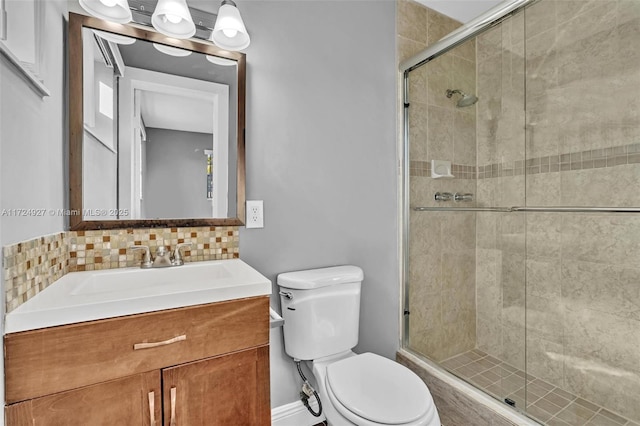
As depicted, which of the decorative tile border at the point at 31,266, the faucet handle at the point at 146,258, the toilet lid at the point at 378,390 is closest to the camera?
the decorative tile border at the point at 31,266

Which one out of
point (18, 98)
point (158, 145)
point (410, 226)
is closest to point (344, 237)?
point (410, 226)

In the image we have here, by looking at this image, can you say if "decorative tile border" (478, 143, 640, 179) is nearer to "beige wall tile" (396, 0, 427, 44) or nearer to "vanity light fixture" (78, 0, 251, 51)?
"beige wall tile" (396, 0, 427, 44)

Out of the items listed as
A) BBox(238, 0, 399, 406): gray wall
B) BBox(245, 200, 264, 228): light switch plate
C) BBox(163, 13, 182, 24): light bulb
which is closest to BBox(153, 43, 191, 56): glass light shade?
BBox(163, 13, 182, 24): light bulb

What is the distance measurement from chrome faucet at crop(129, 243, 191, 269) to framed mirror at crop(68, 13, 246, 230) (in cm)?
10

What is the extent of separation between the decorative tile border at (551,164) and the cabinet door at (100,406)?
5.30 feet

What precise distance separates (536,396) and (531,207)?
0.90 m

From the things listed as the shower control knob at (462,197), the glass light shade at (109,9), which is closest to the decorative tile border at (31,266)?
the glass light shade at (109,9)

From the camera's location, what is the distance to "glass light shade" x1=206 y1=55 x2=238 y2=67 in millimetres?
1420

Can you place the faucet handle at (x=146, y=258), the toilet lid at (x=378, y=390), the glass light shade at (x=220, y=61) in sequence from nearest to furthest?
1. the toilet lid at (x=378, y=390)
2. the faucet handle at (x=146, y=258)
3. the glass light shade at (x=220, y=61)

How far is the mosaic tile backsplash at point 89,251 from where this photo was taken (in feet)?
2.62

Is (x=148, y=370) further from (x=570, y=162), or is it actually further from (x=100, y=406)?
(x=570, y=162)

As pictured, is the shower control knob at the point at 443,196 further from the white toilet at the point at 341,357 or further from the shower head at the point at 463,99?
the white toilet at the point at 341,357

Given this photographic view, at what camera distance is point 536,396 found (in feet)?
5.04

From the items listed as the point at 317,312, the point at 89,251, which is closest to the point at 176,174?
the point at 89,251
